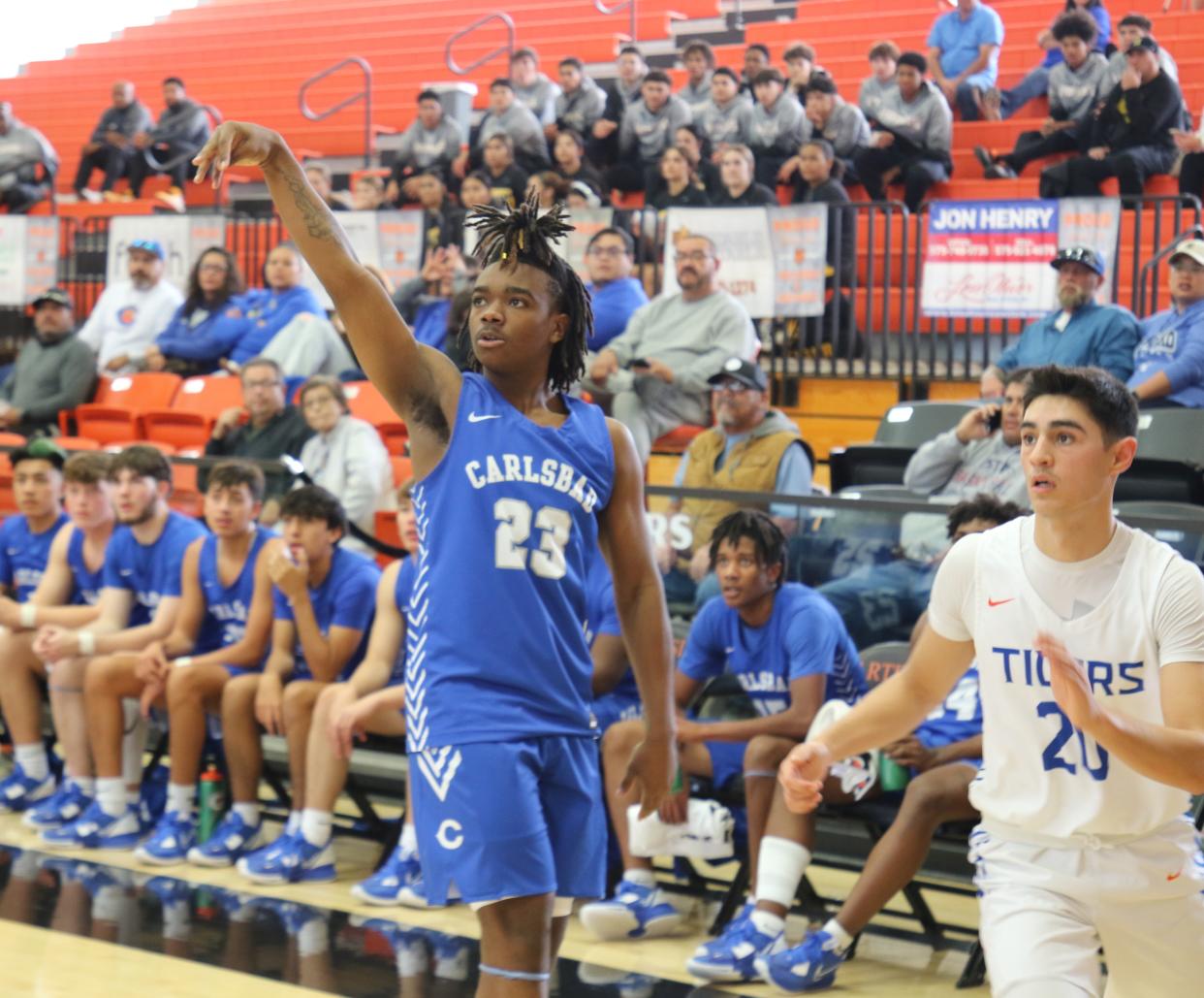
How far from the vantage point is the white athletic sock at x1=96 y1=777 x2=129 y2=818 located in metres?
6.55

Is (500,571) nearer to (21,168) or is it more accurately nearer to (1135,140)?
(1135,140)

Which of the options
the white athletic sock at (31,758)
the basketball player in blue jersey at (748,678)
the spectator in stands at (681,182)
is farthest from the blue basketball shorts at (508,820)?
the spectator in stands at (681,182)

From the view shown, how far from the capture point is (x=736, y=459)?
262 inches

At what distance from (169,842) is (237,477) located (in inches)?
54.6

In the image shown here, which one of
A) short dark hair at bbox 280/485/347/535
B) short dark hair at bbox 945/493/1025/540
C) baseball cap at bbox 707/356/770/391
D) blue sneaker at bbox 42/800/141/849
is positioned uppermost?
baseball cap at bbox 707/356/770/391

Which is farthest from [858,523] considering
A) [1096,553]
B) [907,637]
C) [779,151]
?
[779,151]

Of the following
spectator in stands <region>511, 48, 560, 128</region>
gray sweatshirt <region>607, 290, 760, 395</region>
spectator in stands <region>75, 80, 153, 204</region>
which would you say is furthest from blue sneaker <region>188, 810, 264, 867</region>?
spectator in stands <region>75, 80, 153, 204</region>

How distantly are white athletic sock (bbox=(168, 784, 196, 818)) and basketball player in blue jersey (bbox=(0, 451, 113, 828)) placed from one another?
0.70 m

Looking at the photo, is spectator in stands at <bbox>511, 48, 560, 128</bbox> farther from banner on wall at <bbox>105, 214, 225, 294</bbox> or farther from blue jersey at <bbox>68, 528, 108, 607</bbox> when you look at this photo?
blue jersey at <bbox>68, 528, 108, 607</bbox>

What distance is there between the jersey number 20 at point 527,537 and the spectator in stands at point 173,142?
1306 centimetres

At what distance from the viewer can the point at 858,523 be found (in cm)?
555

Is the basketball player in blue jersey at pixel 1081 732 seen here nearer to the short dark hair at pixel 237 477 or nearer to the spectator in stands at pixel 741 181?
the short dark hair at pixel 237 477

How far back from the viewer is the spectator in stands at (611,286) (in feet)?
28.7

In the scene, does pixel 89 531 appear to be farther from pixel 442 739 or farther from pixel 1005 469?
pixel 442 739
